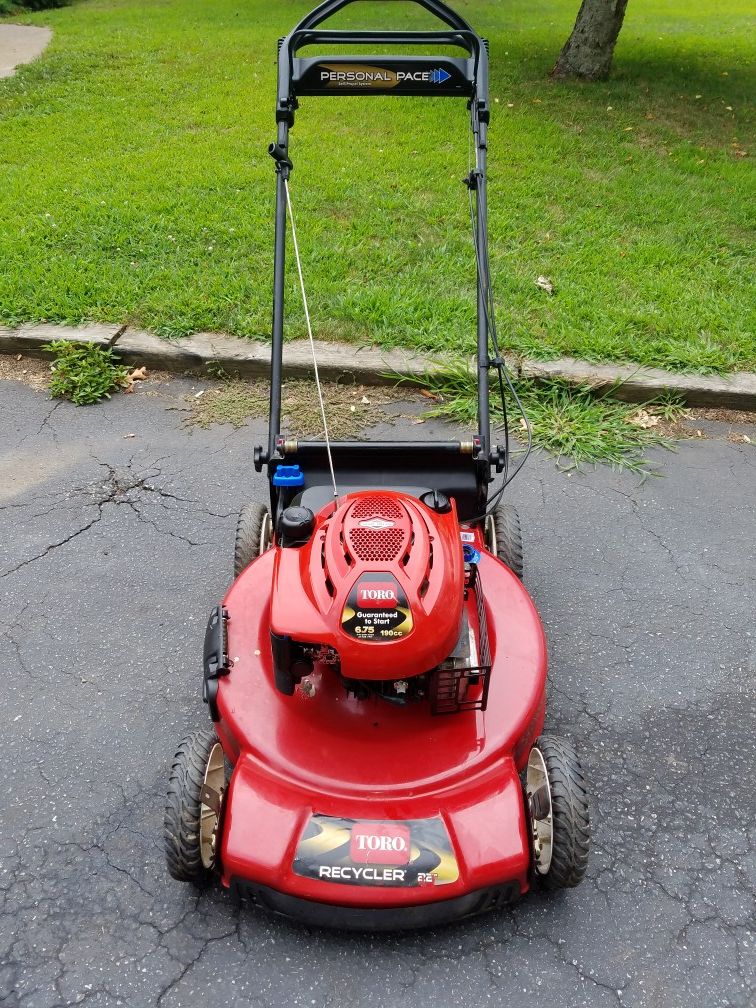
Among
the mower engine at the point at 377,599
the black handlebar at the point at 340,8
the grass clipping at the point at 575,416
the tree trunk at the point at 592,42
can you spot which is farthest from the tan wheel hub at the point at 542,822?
the tree trunk at the point at 592,42

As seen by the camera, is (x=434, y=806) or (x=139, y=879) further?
(x=139, y=879)

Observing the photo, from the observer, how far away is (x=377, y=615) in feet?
5.58

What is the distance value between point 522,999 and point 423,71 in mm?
2733

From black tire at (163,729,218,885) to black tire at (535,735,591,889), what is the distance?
2.86ft

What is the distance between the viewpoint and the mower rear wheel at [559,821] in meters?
1.88

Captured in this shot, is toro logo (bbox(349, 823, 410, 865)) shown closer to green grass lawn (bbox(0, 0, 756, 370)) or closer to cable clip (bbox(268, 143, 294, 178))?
cable clip (bbox(268, 143, 294, 178))

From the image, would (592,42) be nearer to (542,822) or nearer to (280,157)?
(280,157)

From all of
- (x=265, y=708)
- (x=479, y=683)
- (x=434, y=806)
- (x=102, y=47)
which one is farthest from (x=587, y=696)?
(x=102, y=47)

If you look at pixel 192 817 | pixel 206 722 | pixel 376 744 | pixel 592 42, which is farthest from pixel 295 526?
pixel 592 42

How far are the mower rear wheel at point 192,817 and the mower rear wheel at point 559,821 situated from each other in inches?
31.4

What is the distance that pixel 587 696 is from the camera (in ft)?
8.43

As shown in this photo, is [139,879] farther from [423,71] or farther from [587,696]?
[423,71]

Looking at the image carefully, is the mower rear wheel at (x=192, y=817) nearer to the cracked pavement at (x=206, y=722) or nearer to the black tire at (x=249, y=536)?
the cracked pavement at (x=206, y=722)

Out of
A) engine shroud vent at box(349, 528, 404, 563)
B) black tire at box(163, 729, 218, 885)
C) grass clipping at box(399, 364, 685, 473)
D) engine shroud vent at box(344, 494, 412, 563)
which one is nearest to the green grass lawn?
grass clipping at box(399, 364, 685, 473)
